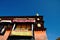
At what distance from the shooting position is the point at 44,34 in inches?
746

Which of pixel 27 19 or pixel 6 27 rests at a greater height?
pixel 27 19

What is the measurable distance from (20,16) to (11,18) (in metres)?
2.03

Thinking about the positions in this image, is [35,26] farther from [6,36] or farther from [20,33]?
[6,36]

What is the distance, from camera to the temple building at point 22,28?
18263 mm

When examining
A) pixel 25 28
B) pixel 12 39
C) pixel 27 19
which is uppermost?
pixel 27 19

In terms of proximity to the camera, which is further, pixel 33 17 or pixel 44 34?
pixel 33 17

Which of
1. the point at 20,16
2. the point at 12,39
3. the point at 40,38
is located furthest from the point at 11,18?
→ the point at 40,38

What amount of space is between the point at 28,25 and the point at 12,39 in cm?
533

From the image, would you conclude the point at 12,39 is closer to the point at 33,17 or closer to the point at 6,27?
the point at 6,27

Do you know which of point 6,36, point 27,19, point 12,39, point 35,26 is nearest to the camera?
point 12,39

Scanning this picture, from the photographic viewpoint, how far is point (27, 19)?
24.1 m

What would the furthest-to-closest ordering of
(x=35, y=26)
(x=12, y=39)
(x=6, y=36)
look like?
1. (x=35, y=26)
2. (x=6, y=36)
3. (x=12, y=39)

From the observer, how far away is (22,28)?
2150 centimetres

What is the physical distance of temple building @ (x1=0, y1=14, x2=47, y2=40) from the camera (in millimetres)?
18263
